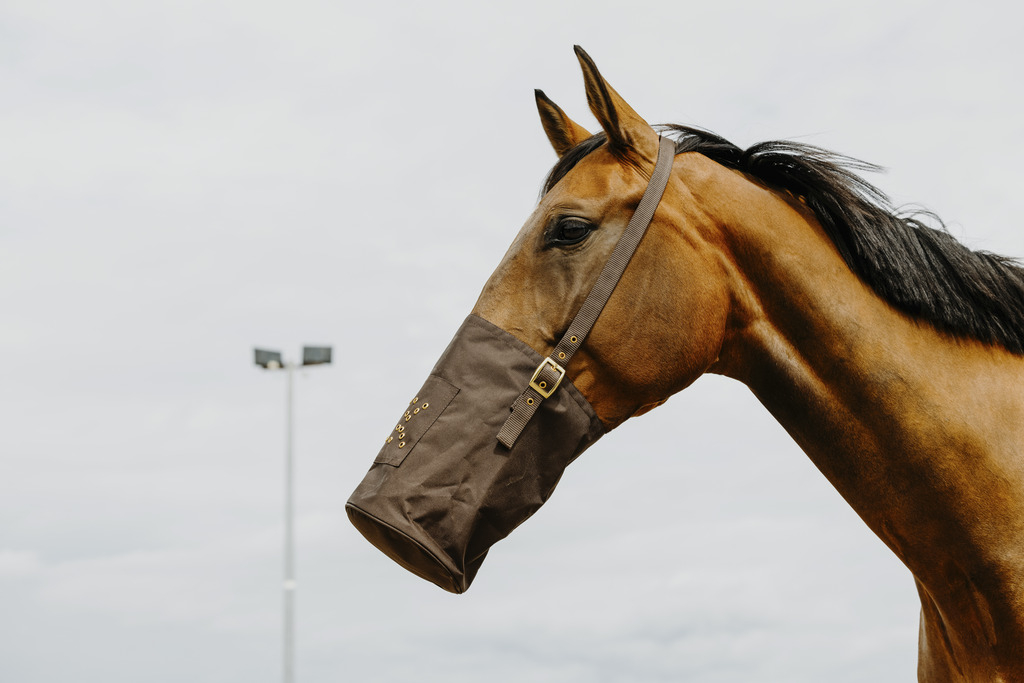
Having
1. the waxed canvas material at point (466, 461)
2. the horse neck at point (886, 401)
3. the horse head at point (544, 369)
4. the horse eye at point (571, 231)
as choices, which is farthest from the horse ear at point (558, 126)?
the waxed canvas material at point (466, 461)

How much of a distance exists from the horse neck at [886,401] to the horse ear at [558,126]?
→ 36.7 inches

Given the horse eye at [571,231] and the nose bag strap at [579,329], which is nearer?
the nose bag strap at [579,329]

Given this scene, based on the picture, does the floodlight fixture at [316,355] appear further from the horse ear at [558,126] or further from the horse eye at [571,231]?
the horse eye at [571,231]

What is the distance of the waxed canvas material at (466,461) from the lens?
286 centimetres

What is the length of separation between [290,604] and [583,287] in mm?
15530

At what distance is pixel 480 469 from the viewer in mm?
2930

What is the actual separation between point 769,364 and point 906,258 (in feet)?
1.99

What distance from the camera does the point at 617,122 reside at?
3230 millimetres

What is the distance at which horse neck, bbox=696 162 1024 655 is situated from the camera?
2.84m

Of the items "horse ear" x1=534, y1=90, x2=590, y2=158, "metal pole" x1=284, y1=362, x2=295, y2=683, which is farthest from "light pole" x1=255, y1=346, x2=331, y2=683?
"horse ear" x1=534, y1=90, x2=590, y2=158

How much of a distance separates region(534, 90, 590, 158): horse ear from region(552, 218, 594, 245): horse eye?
0.75 metres

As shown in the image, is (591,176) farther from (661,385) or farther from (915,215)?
(915,215)

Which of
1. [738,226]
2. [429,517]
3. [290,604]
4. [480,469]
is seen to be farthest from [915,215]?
[290,604]

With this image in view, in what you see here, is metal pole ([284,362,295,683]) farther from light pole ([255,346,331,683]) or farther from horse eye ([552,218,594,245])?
horse eye ([552,218,594,245])
